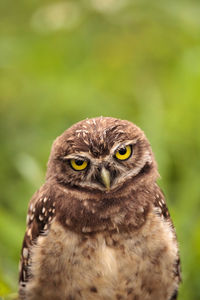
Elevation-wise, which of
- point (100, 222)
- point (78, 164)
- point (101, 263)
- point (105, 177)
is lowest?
point (101, 263)

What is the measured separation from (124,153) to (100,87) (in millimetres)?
3206

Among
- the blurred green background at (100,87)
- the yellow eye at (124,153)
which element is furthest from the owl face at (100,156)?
the blurred green background at (100,87)

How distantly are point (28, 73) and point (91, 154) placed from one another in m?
3.54

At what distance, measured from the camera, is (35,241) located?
471cm

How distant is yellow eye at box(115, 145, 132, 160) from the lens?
4559 millimetres

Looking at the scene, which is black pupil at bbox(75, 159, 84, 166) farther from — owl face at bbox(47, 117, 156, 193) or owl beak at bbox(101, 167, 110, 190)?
owl beak at bbox(101, 167, 110, 190)

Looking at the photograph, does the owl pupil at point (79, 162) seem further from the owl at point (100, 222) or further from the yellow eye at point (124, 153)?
the yellow eye at point (124, 153)

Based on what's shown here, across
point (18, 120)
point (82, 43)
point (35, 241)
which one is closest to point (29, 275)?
point (35, 241)

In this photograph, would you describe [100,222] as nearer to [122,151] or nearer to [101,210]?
[101,210]

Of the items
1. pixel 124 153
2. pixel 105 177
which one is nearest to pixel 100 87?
pixel 124 153

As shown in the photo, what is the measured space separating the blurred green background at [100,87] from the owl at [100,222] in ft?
2.00

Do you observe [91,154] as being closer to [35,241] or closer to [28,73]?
[35,241]

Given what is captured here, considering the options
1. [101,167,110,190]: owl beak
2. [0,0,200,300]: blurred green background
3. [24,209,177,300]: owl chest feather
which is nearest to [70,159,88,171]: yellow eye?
[101,167,110,190]: owl beak

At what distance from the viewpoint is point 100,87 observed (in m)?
7.74
